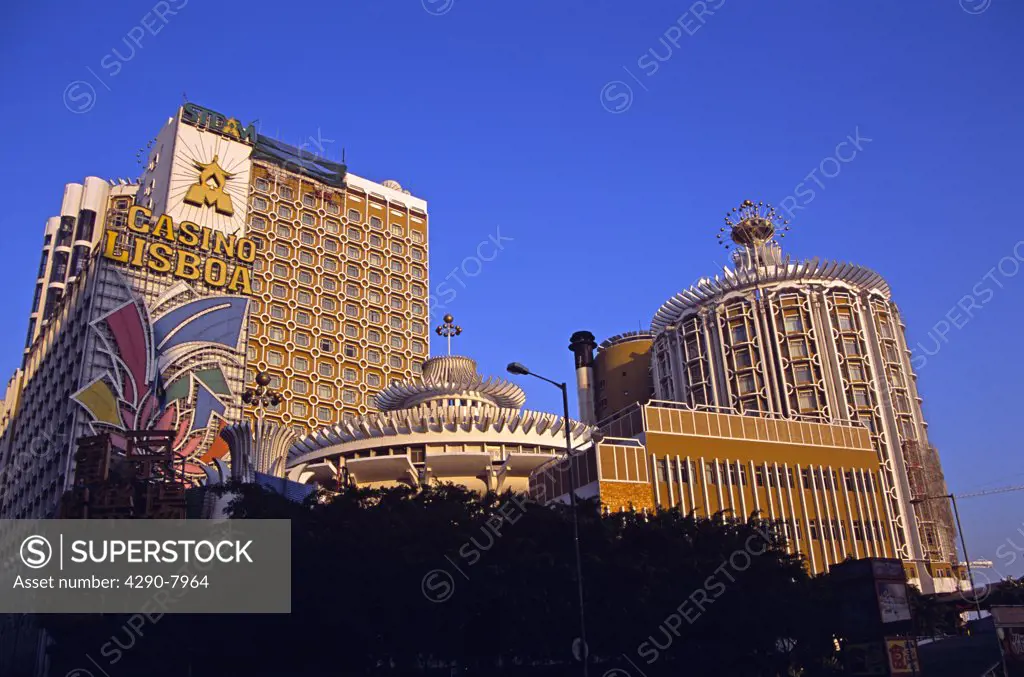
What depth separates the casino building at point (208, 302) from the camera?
90.8 m

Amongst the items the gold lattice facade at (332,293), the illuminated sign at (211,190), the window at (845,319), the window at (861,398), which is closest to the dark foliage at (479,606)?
the window at (861,398)

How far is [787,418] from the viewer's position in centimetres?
7569

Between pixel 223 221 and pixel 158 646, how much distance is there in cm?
8844

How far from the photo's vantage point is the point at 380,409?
9219 centimetres

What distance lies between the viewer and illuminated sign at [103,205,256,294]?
98250mm

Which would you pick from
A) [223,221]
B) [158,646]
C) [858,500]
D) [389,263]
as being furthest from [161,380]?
[858,500]

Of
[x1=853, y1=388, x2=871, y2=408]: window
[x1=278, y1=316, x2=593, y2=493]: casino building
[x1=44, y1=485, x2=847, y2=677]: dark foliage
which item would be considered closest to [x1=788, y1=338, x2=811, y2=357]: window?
[x1=853, y1=388, x2=871, y2=408]: window

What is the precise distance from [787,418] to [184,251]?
71.4 metres

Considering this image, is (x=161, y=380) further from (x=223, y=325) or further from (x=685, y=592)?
(x=685, y=592)

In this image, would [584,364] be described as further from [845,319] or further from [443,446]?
[443,446]

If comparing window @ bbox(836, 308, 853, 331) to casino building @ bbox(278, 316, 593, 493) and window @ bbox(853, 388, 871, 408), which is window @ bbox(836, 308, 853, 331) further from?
casino building @ bbox(278, 316, 593, 493)

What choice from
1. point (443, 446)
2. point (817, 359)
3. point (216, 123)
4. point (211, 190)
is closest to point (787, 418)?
point (817, 359)

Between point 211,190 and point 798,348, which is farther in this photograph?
point 211,190

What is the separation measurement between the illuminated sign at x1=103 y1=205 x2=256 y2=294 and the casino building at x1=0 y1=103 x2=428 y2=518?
0.17m
